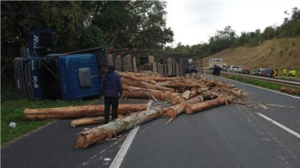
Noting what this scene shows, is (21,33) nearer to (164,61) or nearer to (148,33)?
(164,61)

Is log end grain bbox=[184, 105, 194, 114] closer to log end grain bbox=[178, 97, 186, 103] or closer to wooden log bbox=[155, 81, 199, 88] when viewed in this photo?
log end grain bbox=[178, 97, 186, 103]

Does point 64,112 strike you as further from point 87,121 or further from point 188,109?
point 188,109

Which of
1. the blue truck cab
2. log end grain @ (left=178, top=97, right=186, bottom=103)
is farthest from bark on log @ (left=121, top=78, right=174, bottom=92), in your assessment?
log end grain @ (left=178, top=97, right=186, bottom=103)

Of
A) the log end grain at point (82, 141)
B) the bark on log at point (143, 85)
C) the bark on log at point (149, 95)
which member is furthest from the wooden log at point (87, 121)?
the bark on log at point (143, 85)

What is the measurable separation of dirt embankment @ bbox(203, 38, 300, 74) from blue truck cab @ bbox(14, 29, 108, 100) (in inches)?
1686

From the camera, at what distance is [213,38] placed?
4424 inches

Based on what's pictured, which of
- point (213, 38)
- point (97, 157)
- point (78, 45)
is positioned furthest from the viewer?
point (213, 38)

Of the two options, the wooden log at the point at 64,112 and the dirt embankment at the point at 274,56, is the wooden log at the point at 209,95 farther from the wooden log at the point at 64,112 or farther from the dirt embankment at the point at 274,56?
the dirt embankment at the point at 274,56

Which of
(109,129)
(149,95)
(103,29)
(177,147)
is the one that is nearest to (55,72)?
(149,95)

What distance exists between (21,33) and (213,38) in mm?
99917

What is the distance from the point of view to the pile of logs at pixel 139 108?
6682 millimetres

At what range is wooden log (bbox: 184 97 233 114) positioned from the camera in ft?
32.7

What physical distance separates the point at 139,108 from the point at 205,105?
2511 mm

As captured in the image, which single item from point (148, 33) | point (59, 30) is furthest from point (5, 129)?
point (148, 33)
